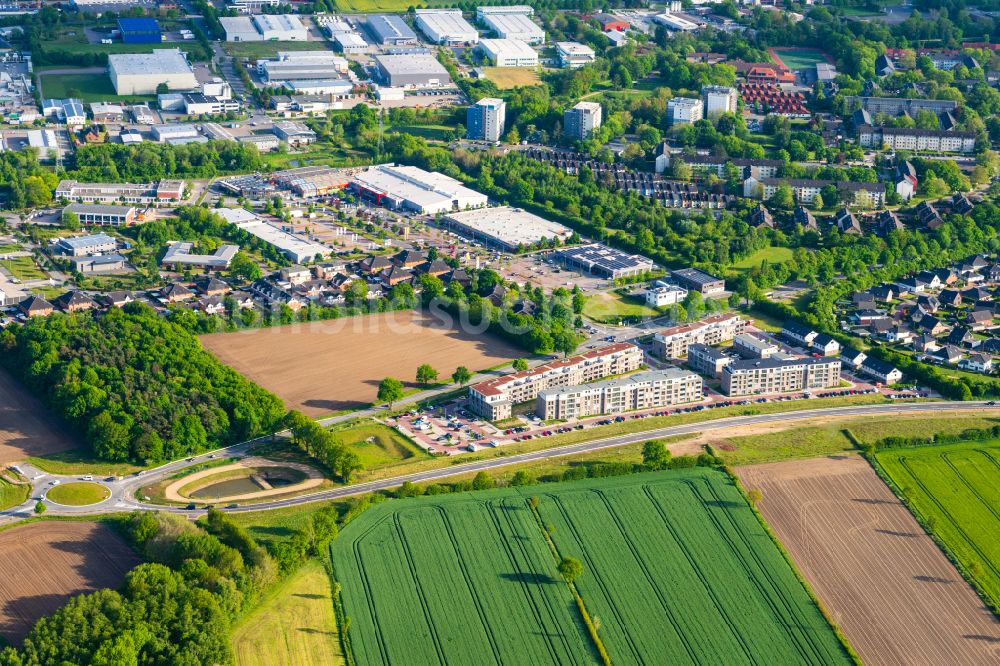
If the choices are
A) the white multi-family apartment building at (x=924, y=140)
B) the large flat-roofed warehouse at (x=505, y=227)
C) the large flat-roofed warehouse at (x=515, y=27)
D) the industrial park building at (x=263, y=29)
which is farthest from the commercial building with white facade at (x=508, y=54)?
the large flat-roofed warehouse at (x=505, y=227)

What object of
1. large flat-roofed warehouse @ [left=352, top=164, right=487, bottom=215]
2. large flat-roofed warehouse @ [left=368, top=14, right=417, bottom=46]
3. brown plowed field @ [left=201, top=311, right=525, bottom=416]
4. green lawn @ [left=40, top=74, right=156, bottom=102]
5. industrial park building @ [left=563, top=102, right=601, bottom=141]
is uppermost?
large flat-roofed warehouse @ [left=368, top=14, right=417, bottom=46]

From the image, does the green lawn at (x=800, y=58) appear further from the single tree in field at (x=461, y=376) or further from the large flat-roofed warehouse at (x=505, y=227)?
the single tree in field at (x=461, y=376)

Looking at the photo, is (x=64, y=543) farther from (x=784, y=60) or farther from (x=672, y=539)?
(x=784, y=60)

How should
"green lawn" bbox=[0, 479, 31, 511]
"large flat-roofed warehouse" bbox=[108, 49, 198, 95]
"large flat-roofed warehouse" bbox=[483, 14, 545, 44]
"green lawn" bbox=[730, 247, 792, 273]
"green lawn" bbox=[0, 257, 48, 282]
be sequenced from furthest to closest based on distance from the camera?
"large flat-roofed warehouse" bbox=[483, 14, 545, 44] < "large flat-roofed warehouse" bbox=[108, 49, 198, 95] < "green lawn" bbox=[730, 247, 792, 273] < "green lawn" bbox=[0, 257, 48, 282] < "green lawn" bbox=[0, 479, 31, 511]

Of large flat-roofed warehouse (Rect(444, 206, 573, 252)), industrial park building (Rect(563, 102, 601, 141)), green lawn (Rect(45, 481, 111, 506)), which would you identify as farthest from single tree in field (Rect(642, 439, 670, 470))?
industrial park building (Rect(563, 102, 601, 141))

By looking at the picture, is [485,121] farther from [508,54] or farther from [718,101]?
[508,54]

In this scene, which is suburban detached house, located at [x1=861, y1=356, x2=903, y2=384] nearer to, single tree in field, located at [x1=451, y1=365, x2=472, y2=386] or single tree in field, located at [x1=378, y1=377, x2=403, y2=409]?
single tree in field, located at [x1=451, y1=365, x2=472, y2=386]
